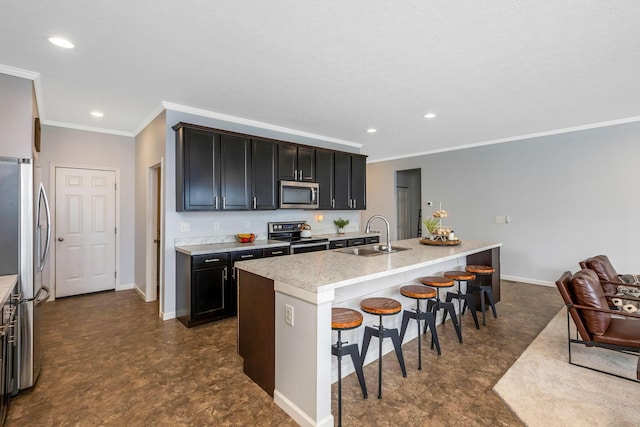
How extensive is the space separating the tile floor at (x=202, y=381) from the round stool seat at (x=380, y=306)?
2.02ft

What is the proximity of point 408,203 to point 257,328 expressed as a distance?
6.89 m

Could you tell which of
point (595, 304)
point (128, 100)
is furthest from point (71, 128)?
point (595, 304)

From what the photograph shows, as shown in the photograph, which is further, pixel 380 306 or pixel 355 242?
pixel 355 242

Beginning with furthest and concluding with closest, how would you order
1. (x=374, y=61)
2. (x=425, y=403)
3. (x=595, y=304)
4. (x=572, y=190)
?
(x=572, y=190) → (x=374, y=61) → (x=595, y=304) → (x=425, y=403)

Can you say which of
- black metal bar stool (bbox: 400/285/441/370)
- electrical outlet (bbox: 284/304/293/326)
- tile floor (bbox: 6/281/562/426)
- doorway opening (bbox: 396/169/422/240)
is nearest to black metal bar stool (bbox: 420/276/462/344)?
black metal bar stool (bbox: 400/285/441/370)

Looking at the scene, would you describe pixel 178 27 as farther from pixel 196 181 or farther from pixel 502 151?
pixel 502 151

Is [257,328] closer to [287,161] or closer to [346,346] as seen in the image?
[346,346]

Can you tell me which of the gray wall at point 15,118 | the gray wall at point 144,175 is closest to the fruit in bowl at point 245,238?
the gray wall at point 144,175

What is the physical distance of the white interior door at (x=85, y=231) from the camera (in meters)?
4.60

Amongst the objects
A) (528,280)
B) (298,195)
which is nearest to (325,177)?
(298,195)

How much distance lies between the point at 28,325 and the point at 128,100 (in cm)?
256

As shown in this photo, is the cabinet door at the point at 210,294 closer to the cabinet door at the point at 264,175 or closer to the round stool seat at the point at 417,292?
the cabinet door at the point at 264,175

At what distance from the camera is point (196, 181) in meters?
3.81

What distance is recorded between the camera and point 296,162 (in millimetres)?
4898
